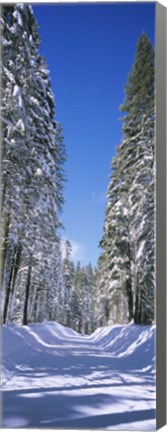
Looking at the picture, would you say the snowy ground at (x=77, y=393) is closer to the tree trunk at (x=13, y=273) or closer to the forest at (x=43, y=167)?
the forest at (x=43, y=167)

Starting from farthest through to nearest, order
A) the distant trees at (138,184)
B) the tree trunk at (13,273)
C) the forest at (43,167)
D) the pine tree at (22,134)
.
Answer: the distant trees at (138,184) < the tree trunk at (13,273) < the forest at (43,167) < the pine tree at (22,134)

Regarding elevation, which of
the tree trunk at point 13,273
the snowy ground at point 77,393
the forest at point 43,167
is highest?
the forest at point 43,167

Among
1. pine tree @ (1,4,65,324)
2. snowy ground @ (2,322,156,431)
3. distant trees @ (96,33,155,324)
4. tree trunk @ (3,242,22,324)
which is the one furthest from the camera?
distant trees @ (96,33,155,324)

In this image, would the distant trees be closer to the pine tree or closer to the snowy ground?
the pine tree

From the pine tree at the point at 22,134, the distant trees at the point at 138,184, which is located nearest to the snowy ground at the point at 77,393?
the pine tree at the point at 22,134

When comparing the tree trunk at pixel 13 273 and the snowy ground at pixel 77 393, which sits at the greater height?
the tree trunk at pixel 13 273

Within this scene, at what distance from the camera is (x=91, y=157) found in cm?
929

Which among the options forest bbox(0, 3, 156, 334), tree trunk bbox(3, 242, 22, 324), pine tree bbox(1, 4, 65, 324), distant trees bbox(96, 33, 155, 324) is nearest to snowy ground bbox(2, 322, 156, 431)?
forest bbox(0, 3, 156, 334)

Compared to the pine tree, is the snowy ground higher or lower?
lower

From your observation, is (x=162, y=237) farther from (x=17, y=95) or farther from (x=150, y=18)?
(x=17, y=95)

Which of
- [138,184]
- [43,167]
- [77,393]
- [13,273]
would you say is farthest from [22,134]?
[138,184]

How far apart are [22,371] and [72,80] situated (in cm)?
555

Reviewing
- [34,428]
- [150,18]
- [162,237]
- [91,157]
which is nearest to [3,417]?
[34,428]

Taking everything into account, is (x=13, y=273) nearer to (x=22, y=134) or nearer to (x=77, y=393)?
(x=22, y=134)
